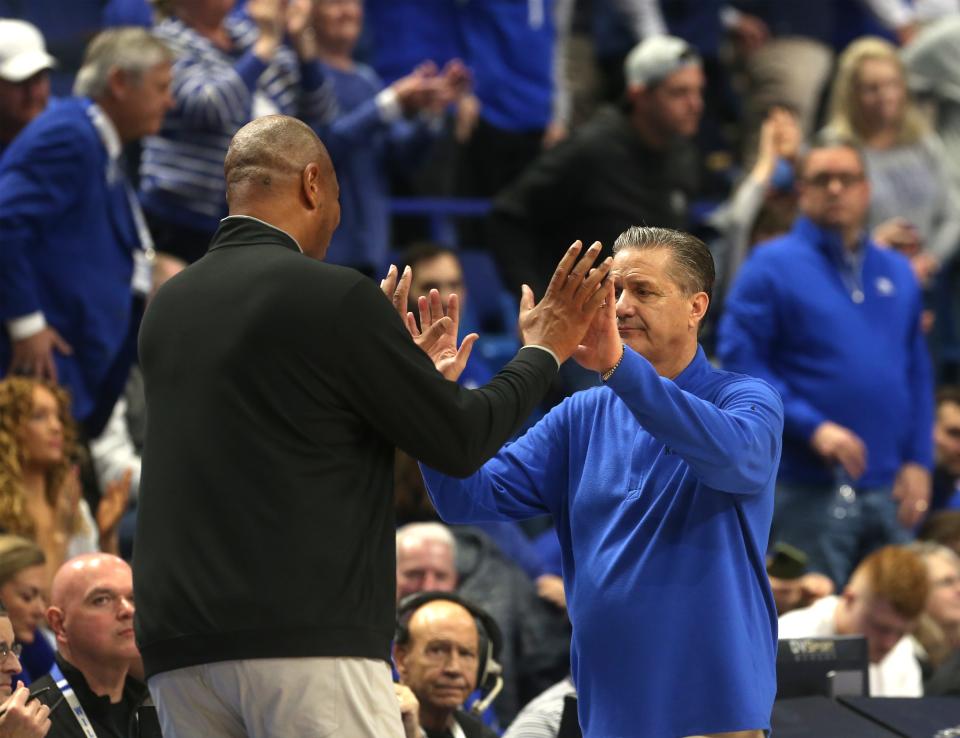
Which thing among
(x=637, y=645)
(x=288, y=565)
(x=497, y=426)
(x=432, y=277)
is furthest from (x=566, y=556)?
(x=432, y=277)

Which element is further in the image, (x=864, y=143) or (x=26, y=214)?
(x=864, y=143)

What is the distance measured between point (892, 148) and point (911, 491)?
1935mm

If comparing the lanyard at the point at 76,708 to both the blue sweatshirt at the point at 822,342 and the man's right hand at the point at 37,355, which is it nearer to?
the man's right hand at the point at 37,355

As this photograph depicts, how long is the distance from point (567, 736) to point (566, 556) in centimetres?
82

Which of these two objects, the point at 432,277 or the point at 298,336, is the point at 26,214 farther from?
the point at 298,336

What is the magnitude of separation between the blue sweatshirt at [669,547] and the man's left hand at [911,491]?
137 inches

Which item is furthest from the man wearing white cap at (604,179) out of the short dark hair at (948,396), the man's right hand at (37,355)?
the man's right hand at (37,355)

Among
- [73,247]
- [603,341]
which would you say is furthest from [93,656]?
[73,247]

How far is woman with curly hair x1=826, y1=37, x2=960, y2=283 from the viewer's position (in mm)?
7840

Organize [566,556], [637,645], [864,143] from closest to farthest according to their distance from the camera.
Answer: [637,645] → [566,556] → [864,143]

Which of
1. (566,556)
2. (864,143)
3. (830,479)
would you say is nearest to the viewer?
(566,556)

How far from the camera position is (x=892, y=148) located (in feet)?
26.4

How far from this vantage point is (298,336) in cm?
293

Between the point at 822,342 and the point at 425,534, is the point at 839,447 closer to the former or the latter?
the point at 822,342
